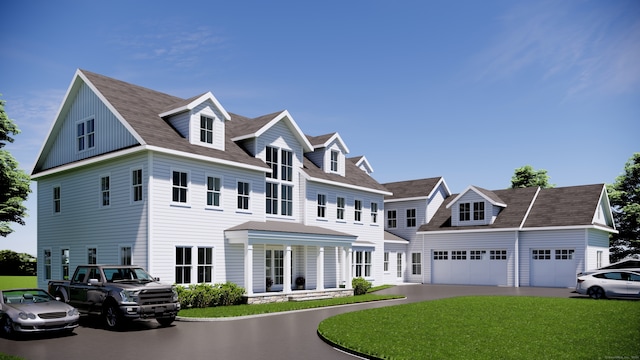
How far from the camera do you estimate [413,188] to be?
47656 millimetres

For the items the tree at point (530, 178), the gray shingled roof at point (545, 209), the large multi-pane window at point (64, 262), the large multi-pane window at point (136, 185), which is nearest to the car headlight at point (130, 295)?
the large multi-pane window at point (136, 185)

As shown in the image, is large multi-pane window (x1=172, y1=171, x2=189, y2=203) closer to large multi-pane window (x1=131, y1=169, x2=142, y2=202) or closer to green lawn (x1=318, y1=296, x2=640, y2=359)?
large multi-pane window (x1=131, y1=169, x2=142, y2=202)

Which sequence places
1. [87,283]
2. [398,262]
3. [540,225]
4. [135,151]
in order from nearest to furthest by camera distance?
[87,283], [135,151], [540,225], [398,262]

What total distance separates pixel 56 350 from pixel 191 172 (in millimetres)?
12259

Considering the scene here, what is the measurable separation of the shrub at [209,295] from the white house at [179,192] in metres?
0.87

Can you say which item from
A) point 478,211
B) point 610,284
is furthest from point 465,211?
point 610,284

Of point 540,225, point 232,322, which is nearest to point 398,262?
point 540,225

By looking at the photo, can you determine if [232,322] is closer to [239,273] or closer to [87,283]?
[87,283]

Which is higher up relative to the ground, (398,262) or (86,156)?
(86,156)

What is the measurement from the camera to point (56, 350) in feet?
44.4

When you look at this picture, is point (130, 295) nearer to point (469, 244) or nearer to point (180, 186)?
point (180, 186)

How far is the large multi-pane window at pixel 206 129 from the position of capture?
87.4 feet

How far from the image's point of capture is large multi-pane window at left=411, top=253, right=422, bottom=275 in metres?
44.8

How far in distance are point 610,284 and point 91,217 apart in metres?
25.7
